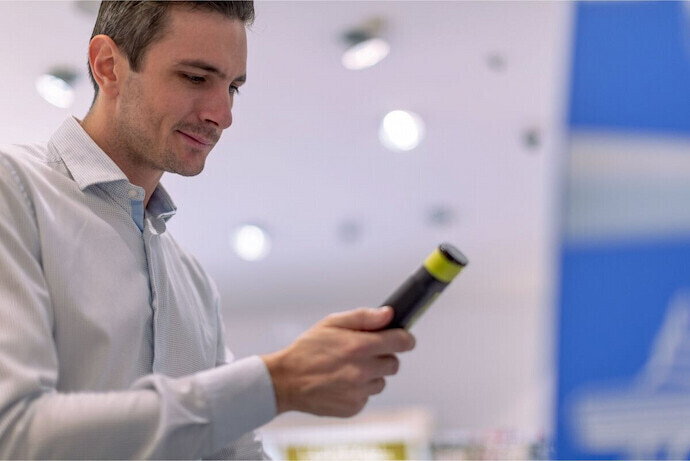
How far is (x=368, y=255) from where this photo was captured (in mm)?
5242

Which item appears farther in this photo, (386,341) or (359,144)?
(359,144)

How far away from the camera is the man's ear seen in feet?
3.45

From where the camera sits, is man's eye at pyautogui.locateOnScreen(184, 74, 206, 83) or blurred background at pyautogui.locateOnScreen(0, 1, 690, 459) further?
man's eye at pyautogui.locateOnScreen(184, 74, 206, 83)

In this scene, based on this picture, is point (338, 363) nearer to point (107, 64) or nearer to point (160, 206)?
point (160, 206)

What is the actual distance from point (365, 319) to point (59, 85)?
245cm

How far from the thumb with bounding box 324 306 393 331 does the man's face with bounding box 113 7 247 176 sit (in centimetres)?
37

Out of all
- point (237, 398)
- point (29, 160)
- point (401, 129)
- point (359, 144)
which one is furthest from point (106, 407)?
point (359, 144)

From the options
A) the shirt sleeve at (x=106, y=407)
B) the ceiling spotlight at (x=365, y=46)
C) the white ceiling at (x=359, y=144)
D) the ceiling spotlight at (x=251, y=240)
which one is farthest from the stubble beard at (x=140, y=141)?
the ceiling spotlight at (x=251, y=240)

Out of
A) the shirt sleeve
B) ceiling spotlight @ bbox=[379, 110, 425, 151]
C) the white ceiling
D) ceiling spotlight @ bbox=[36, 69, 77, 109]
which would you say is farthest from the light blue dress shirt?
ceiling spotlight @ bbox=[379, 110, 425, 151]

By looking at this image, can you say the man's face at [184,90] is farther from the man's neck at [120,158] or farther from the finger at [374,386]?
the finger at [374,386]

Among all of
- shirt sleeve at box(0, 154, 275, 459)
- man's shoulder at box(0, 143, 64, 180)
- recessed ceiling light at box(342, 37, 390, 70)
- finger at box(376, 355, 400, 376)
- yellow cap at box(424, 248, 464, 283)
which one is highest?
recessed ceiling light at box(342, 37, 390, 70)

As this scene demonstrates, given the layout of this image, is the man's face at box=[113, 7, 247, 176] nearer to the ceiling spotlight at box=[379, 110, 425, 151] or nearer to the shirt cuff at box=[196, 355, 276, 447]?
the shirt cuff at box=[196, 355, 276, 447]

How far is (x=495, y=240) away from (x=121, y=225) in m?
4.41

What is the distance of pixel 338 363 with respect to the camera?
0.70m
